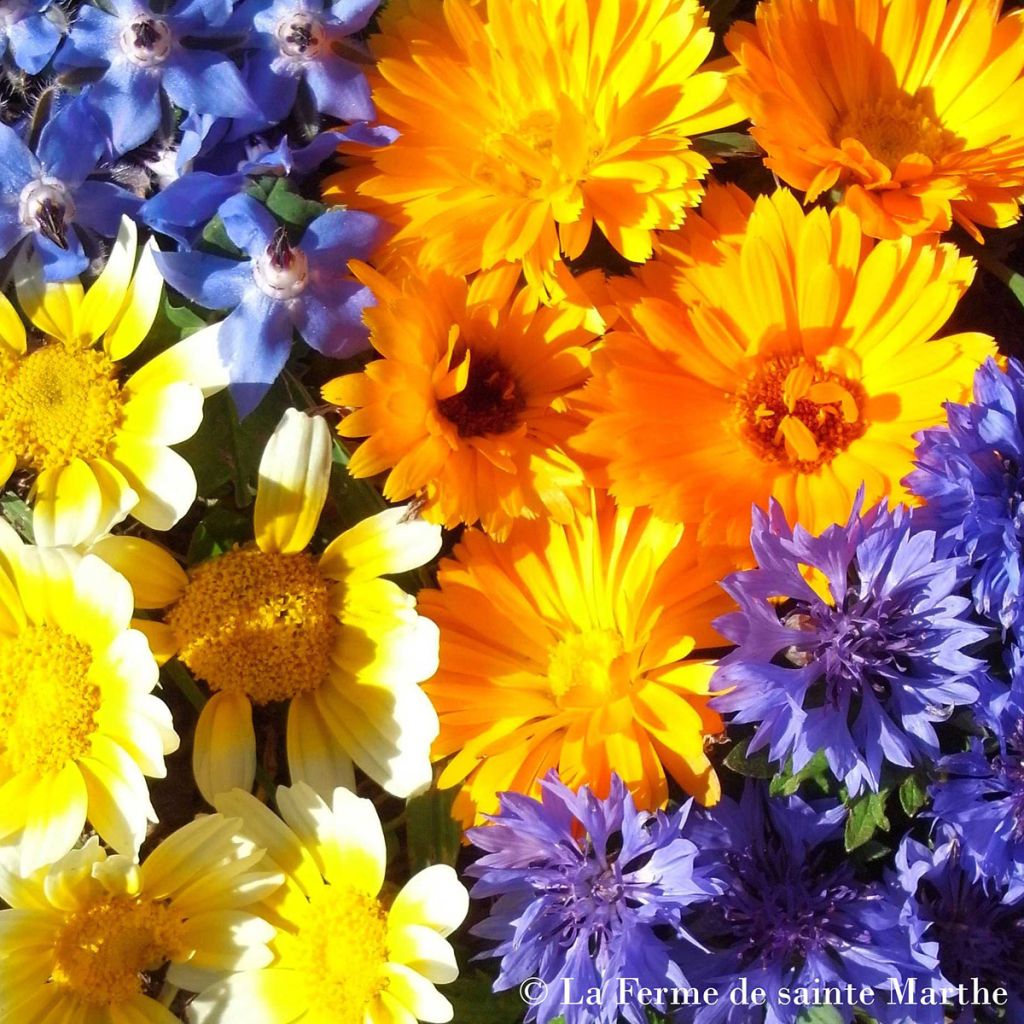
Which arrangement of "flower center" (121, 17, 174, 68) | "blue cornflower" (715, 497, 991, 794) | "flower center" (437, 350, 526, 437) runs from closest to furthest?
"blue cornflower" (715, 497, 991, 794) → "flower center" (121, 17, 174, 68) → "flower center" (437, 350, 526, 437)

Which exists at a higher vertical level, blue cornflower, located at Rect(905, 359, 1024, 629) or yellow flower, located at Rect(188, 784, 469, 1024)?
blue cornflower, located at Rect(905, 359, 1024, 629)

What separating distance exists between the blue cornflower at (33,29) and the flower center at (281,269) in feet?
1.21

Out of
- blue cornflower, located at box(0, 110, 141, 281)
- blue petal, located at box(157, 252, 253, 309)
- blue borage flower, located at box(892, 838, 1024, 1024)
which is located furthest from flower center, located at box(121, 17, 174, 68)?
blue borage flower, located at box(892, 838, 1024, 1024)

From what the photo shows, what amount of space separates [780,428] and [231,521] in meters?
0.70

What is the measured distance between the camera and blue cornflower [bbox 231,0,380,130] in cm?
126

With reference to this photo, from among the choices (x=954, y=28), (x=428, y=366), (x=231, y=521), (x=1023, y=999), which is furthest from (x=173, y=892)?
(x=954, y=28)

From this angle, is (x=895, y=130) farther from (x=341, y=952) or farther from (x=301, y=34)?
(x=341, y=952)

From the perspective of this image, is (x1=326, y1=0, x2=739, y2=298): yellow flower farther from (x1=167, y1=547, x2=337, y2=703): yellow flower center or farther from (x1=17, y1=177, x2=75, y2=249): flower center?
(x1=167, y1=547, x2=337, y2=703): yellow flower center

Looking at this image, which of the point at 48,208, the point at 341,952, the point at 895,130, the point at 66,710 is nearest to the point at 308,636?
the point at 66,710

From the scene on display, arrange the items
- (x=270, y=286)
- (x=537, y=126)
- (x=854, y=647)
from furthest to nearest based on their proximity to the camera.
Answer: (x=537, y=126) < (x=270, y=286) < (x=854, y=647)

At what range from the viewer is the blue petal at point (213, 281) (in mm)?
1258

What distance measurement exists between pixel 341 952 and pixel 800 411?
2.88 feet

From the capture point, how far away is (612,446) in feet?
4.20

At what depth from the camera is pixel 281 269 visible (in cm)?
122
